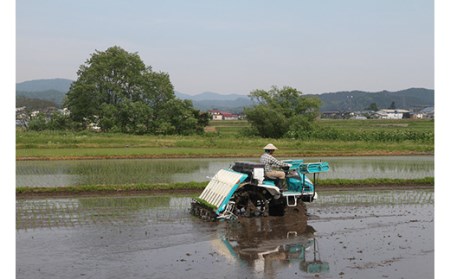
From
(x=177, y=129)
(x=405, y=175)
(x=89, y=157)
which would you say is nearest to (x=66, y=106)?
(x=177, y=129)

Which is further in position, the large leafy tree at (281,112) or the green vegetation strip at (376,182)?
the large leafy tree at (281,112)

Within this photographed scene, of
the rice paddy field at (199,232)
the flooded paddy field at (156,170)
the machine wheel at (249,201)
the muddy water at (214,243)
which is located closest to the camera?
the muddy water at (214,243)

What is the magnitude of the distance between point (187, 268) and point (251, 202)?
406cm

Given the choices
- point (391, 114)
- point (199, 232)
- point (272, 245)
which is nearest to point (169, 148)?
point (199, 232)

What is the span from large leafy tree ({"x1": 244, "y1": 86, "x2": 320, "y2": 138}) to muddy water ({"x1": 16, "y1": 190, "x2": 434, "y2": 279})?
3315 cm

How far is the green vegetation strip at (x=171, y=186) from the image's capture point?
51.0 ft

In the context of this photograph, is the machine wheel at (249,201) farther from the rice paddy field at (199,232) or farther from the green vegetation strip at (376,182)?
the green vegetation strip at (376,182)

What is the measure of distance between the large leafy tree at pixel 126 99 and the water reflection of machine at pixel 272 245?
120ft

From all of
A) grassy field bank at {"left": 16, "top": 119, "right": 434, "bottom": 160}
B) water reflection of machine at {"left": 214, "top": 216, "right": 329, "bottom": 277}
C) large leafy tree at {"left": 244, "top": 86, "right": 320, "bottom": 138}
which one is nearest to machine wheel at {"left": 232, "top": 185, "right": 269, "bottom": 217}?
water reflection of machine at {"left": 214, "top": 216, "right": 329, "bottom": 277}

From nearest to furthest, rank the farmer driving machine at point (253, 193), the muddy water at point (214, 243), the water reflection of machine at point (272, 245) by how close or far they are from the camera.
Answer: the muddy water at point (214, 243) → the water reflection of machine at point (272, 245) → the farmer driving machine at point (253, 193)

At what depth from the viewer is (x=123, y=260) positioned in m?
8.15

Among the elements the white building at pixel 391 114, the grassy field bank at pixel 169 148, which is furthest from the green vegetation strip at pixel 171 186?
the white building at pixel 391 114

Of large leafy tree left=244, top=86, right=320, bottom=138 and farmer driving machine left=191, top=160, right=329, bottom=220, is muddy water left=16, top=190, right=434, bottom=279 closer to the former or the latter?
farmer driving machine left=191, top=160, right=329, bottom=220

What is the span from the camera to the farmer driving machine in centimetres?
1106
